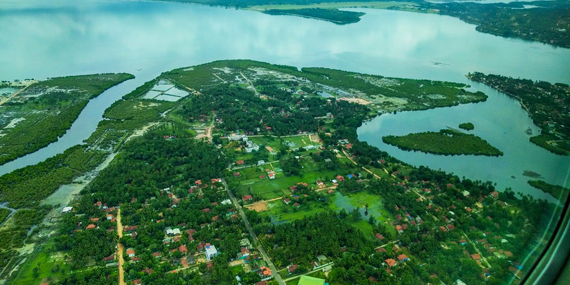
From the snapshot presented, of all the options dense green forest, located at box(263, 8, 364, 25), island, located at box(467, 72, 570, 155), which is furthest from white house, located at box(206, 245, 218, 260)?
dense green forest, located at box(263, 8, 364, 25)

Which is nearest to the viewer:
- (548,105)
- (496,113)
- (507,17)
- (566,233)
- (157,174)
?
(566,233)

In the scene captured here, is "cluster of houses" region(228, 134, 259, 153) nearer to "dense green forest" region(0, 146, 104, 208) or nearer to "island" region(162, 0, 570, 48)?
"dense green forest" region(0, 146, 104, 208)

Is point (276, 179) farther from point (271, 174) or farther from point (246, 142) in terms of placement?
point (246, 142)

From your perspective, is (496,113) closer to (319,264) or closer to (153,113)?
(319,264)

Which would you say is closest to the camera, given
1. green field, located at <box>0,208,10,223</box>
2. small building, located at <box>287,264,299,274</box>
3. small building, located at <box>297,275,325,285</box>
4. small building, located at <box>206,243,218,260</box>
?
small building, located at <box>297,275,325,285</box>

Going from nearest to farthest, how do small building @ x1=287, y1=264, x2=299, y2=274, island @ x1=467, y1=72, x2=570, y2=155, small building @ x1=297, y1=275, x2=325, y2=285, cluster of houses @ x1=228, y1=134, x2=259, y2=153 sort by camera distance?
small building @ x1=297, y1=275, x2=325, y2=285 < small building @ x1=287, y1=264, x2=299, y2=274 < cluster of houses @ x1=228, y1=134, x2=259, y2=153 < island @ x1=467, y1=72, x2=570, y2=155

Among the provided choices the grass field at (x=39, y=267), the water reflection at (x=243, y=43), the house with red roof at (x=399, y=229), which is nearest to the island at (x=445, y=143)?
the house with red roof at (x=399, y=229)

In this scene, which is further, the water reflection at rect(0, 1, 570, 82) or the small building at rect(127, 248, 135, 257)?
the water reflection at rect(0, 1, 570, 82)

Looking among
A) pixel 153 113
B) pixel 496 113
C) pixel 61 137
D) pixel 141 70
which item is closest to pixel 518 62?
pixel 496 113
